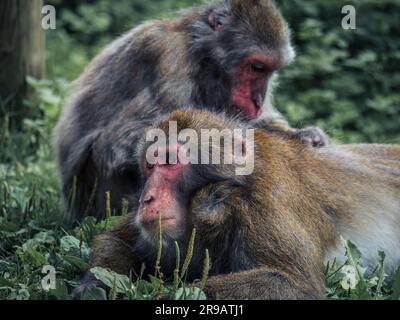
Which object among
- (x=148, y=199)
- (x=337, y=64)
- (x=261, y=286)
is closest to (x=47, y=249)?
(x=148, y=199)

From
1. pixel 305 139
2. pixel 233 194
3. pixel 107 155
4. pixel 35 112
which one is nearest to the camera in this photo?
pixel 233 194

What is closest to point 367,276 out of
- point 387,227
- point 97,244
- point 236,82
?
point 387,227

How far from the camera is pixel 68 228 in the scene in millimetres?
6652

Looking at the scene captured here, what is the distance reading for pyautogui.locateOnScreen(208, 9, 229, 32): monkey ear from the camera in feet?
24.2

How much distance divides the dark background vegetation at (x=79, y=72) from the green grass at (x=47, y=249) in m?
0.01

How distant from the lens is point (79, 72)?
36.1ft

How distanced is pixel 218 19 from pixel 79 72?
3975 mm

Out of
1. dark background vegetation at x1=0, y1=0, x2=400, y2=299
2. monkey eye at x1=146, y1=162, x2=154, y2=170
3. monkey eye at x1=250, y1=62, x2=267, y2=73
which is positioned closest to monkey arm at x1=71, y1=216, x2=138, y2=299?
dark background vegetation at x1=0, y1=0, x2=400, y2=299

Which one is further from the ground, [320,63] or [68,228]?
[320,63]

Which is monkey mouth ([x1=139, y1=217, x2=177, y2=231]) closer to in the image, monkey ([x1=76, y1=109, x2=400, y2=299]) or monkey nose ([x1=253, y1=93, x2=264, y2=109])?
monkey ([x1=76, y1=109, x2=400, y2=299])

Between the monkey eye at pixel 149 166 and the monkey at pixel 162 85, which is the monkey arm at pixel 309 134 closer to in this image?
the monkey at pixel 162 85

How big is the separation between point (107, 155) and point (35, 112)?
88.7 inches

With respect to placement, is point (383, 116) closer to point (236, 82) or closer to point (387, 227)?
point (236, 82)
